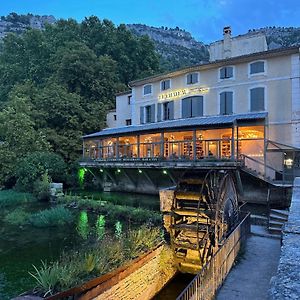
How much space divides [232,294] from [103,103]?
3132 centimetres

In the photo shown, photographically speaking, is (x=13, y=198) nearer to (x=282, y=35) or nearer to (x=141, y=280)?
(x=141, y=280)

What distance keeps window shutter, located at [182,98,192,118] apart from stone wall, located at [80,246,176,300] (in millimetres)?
15732

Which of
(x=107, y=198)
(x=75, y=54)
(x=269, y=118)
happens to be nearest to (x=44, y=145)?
(x=107, y=198)

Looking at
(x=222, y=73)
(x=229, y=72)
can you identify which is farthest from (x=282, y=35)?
(x=229, y=72)

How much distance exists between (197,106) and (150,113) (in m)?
5.20

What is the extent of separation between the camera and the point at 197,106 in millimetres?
24547

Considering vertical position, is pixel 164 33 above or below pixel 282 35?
above

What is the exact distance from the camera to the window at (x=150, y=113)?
27852 millimetres

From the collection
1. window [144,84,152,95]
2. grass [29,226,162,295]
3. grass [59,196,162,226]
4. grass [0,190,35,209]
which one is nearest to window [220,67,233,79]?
window [144,84,152,95]

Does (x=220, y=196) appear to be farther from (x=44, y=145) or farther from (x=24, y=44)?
(x=24, y=44)

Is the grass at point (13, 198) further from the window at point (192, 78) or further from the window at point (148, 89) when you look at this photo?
the window at point (192, 78)

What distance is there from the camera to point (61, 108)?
32.1 m

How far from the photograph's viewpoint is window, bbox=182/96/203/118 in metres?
24.4

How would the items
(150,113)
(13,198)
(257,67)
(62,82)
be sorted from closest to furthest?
(257,67)
(13,198)
(150,113)
(62,82)
